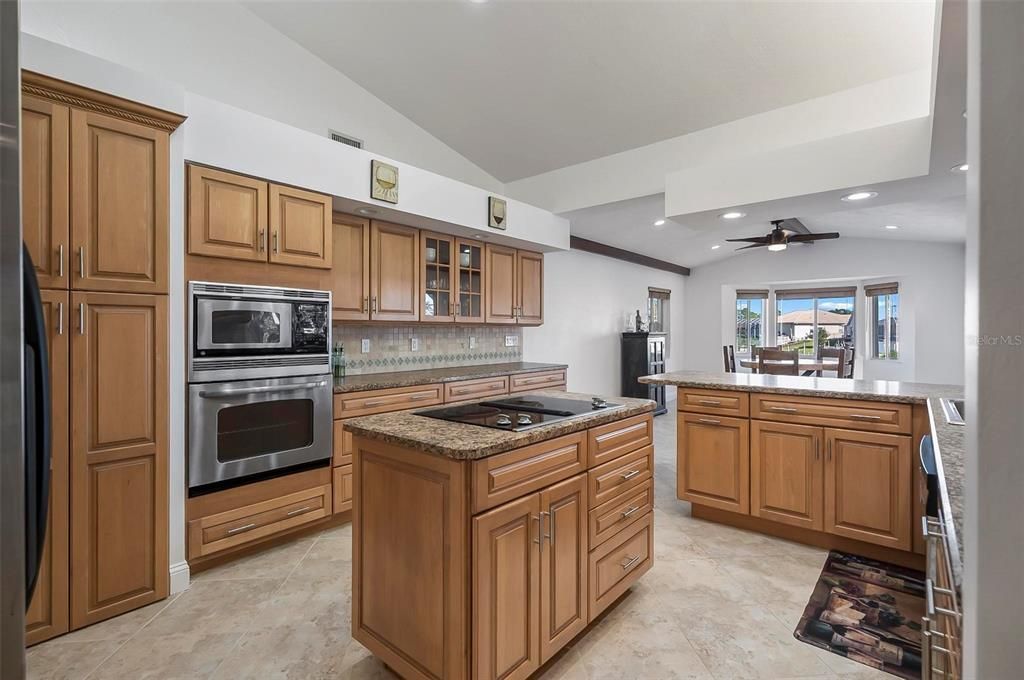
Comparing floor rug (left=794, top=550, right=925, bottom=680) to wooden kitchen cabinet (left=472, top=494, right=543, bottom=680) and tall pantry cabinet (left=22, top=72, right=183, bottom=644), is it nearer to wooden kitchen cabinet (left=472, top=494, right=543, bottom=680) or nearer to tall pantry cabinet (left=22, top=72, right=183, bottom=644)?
wooden kitchen cabinet (left=472, top=494, right=543, bottom=680)

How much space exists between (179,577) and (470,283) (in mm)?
2854

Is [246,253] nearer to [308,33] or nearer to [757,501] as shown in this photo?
[308,33]

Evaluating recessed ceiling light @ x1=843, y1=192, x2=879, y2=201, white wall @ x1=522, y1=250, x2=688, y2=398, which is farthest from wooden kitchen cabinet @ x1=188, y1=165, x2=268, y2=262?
recessed ceiling light @ x1=843, y1=192, x2=879, y2=201

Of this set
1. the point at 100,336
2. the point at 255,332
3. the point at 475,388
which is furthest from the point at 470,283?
the point at 100,336

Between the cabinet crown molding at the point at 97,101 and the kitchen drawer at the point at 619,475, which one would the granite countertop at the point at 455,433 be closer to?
the kitchen drawer at the point at 619,475

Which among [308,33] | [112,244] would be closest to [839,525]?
[112,244]

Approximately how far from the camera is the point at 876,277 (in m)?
7.26

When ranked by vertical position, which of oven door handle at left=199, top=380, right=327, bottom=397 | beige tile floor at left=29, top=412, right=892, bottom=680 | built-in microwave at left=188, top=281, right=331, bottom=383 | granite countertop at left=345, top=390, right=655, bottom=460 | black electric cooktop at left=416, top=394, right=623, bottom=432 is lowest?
beige tile floor at left=29, top=412, right=892, bottom=680

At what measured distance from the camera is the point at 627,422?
2.08 m

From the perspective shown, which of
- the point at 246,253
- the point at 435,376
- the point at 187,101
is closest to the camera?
the point at 187,101

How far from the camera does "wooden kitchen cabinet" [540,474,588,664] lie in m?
→ 1.62

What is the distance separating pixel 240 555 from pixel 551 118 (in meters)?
3.76

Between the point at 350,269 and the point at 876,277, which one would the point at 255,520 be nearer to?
the point at 350,269

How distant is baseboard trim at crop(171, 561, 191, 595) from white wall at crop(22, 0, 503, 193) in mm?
2209
